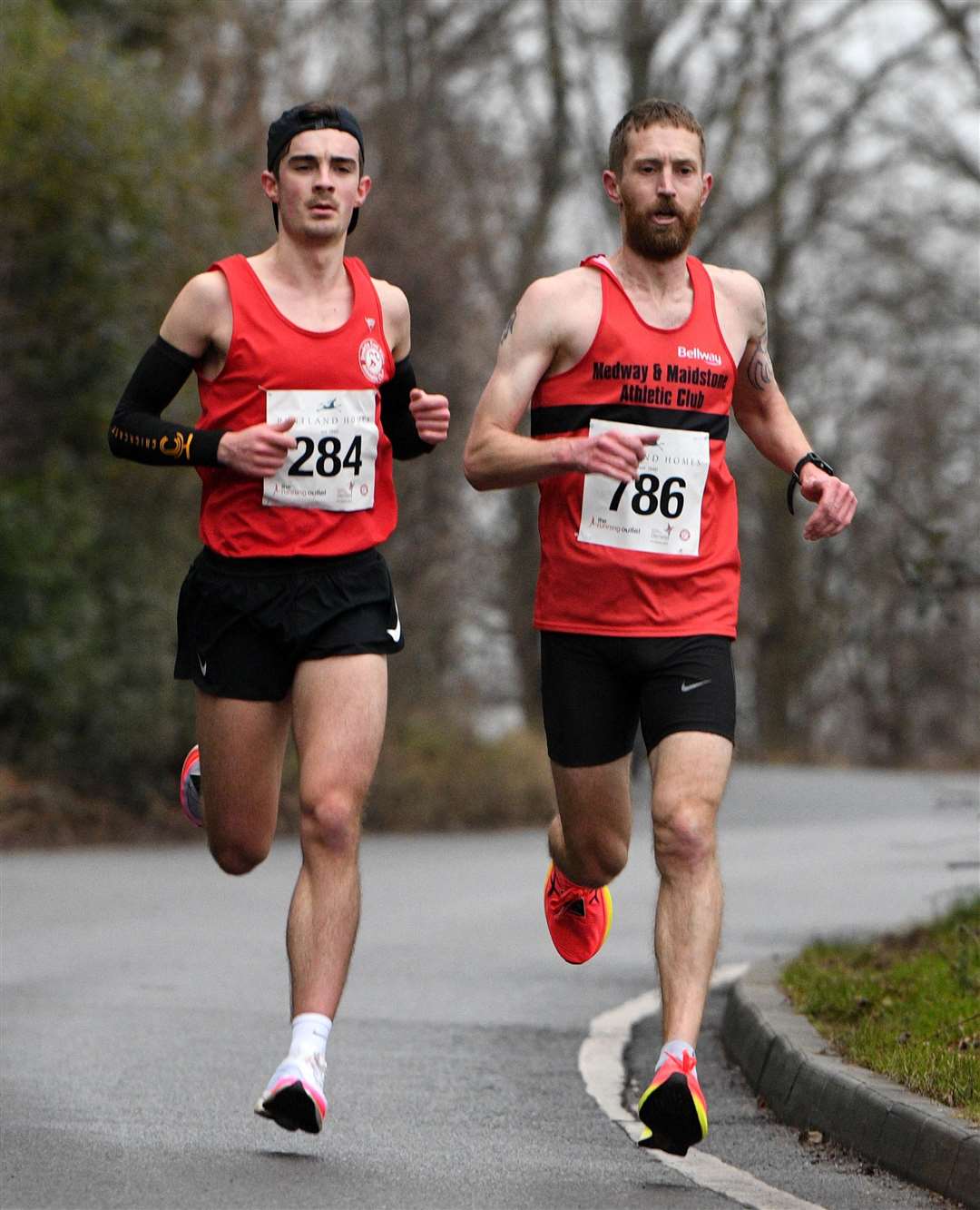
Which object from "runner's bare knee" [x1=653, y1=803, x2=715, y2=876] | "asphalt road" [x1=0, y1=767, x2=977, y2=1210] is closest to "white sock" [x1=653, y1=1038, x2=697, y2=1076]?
"asphalt road" [x1=0, y1=767, x2=977, y2=1210]

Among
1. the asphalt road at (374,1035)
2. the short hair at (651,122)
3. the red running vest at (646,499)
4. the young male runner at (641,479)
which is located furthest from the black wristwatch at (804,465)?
the asphalt road at (374,1035)

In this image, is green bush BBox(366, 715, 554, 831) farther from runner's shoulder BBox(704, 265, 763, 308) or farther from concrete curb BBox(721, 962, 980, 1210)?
runner's shoulder BBox(704, 265, 763, 308)

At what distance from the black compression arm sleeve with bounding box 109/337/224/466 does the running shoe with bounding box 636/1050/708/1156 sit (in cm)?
194

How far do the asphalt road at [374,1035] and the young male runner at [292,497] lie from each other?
2.31 feet

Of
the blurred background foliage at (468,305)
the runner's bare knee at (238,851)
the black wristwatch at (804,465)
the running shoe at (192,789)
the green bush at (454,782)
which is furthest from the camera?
the green bush at (454,782)

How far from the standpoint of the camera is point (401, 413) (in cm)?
677

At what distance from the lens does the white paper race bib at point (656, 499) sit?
6402 mm

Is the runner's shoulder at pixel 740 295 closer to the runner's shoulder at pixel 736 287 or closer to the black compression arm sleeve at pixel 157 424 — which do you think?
the runner's shoulder at pixel 736 287

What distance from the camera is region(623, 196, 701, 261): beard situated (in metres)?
6.49

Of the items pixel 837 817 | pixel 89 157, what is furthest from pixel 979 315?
pixel 89 157

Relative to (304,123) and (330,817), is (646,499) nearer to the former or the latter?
(330,817)

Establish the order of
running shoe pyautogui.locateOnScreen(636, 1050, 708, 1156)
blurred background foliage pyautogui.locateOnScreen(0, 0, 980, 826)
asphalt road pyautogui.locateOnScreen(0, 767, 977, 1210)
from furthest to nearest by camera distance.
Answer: blurred background foliage pyautogui.locateOnScreen(0, 0, 980, 826), asphalt road pyautogui.locateOnScreen(0, 767, 977, 1210), running shoe pyautogui.locateOnScreen(636, 1050, 708, 1156)

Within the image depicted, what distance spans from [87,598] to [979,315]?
64.8 feet

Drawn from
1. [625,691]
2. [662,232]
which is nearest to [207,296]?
[662,232]
